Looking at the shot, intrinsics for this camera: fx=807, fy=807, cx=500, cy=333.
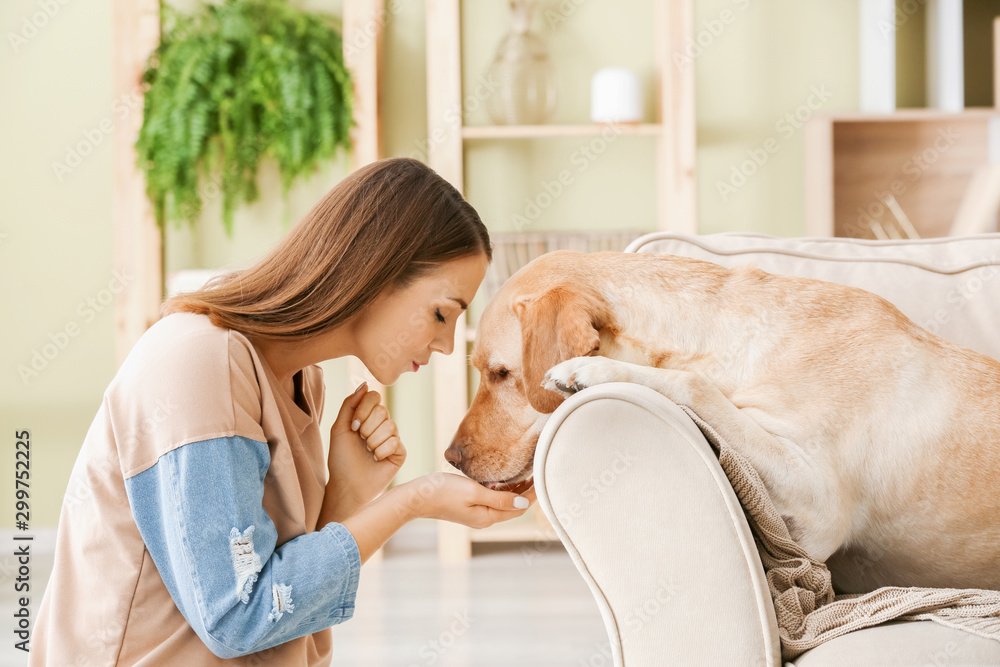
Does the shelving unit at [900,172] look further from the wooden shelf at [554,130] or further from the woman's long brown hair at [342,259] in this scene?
the woman's long brown hair at [342,259]

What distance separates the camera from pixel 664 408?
98 centimetres

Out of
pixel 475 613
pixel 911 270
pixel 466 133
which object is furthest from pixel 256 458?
pixel 466 133

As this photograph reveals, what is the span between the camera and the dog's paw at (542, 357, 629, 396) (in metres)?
1.10

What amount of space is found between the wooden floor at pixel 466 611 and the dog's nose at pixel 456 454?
892 millimetres

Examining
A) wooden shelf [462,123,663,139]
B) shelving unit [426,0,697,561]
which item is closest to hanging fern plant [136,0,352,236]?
shelving unit [426,0,697,561]

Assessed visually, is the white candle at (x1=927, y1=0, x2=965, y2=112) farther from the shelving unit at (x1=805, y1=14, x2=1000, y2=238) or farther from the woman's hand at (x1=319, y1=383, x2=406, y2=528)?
the woman's hand at (x1=319, y1=383, x2=406, y2=528)

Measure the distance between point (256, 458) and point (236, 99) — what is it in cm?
241

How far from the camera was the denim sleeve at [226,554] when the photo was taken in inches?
36.4

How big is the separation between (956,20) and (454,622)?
9.12 ft

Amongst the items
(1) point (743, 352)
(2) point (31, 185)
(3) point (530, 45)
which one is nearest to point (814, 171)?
(3) point (530, 45)

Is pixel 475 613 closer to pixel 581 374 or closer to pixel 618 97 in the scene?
pixel 581 374

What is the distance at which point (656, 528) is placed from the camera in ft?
3.25

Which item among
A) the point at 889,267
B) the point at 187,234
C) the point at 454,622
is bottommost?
the point at 454,622

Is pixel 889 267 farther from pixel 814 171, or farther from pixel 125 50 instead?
pixel 125 50
